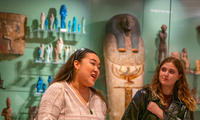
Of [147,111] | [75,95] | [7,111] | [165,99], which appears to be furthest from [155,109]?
[7,111]

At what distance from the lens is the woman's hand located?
286 centimetres

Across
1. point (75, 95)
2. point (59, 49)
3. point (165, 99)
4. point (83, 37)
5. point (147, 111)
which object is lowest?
point (147, 111)

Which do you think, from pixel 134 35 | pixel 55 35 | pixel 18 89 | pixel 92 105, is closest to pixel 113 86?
pixel 134 35

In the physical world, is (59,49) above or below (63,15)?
below

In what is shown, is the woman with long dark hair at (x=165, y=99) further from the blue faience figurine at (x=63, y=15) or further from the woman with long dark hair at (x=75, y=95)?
the blue faience figurine at (x=63, y=15)

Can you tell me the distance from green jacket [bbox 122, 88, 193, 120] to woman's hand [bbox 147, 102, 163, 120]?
3 cm

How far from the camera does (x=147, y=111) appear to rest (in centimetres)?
290

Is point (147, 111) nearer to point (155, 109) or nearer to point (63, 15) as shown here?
point (155, 109)

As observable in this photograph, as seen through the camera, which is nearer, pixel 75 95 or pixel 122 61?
pixel 75 95

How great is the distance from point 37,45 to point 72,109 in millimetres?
2883

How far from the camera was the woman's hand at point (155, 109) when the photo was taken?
2855mm

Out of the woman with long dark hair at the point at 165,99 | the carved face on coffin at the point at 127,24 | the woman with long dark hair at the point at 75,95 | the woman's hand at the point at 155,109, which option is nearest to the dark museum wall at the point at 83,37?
the carved face on coffin at the point at 127,24

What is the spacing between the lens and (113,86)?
4.69 metres

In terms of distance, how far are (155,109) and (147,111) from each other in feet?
0.30
